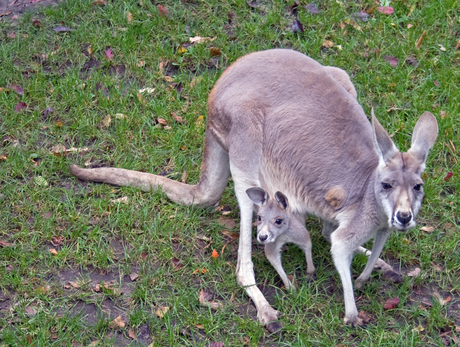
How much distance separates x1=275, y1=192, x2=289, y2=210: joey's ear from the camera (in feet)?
13.0

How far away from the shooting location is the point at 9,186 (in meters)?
4.75

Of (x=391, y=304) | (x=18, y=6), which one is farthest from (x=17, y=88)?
(x=391, y=304)

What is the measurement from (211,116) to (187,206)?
0.76 m

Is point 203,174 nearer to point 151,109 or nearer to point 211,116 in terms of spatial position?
point 211,116

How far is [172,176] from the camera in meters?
4.96

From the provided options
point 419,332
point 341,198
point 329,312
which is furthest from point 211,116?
point 419,332

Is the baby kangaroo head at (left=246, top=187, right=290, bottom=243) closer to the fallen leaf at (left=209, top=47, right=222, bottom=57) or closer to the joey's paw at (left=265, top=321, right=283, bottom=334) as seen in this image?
the joey's paw at (left=265, top=321, right=283, bottom=334)

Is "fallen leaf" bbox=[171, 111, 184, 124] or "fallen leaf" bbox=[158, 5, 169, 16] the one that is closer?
"fallen leaf" bbox=[171, 111, 184, 124]

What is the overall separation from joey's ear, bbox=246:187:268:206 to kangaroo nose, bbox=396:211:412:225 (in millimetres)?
1011

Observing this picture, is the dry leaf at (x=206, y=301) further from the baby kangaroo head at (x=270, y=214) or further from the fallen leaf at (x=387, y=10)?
the fallen leaf at (x=387, y=10)

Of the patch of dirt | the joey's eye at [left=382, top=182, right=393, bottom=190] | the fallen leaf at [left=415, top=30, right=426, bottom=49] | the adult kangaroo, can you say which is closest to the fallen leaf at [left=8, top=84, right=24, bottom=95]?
the patch of dirt

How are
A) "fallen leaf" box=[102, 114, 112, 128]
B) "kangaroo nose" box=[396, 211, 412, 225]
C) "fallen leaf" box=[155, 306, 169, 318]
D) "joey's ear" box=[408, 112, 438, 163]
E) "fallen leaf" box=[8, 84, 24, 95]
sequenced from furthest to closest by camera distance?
"fallen leaf" box=[8, 84, 24, 95] < "fallen leaf" box=[102, 114, 112, 128] < "fallen leaf" box=[155, 306, 169, 318] < "joey's ear" box=[408, 112, 438, 163] < "kangaroo nose" box=[396, 211, 412, 225]

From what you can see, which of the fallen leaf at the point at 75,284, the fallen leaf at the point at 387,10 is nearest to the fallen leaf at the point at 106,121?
the fallen leaf at the point at 75,284

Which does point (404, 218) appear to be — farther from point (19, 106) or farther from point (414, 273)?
point (19, 106)
